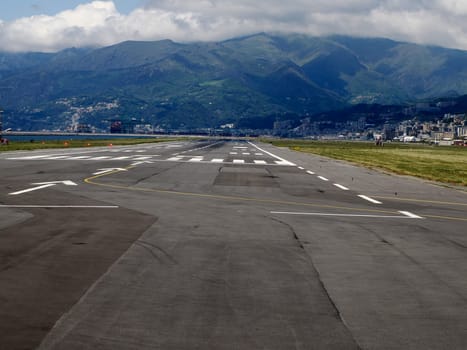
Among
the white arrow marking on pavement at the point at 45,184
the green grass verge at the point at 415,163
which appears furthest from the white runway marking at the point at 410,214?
the green grass verge at the point at 415,163

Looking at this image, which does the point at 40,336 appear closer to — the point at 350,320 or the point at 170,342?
the point at 170,342

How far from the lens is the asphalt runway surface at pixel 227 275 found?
21.3 feet

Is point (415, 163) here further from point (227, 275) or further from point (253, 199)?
point (227, 275)

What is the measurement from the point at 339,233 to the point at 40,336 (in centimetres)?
848

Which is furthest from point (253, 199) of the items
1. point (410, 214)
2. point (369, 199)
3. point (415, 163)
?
point (415, 163)

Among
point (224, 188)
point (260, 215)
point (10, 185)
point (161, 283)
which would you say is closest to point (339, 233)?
point (260, 215)

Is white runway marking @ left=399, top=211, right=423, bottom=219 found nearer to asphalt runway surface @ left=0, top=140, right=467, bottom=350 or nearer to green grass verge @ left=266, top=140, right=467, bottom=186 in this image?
asphalt runway surface @ left=0, top=140, right=467, bottom=350

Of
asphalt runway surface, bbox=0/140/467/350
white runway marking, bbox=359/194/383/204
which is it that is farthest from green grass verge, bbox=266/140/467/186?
asphalt runway surface, bbox=0/140/467/350

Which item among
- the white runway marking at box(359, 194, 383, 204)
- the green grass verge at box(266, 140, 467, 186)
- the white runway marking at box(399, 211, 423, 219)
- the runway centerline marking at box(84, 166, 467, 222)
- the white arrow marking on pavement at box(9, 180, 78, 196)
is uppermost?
the white arrow marking on pavement at box(9, 180, 78, 196)

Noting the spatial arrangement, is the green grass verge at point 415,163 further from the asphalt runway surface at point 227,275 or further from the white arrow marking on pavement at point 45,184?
the asphalt runway surface at point 227,275

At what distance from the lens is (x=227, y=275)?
9.14 metres

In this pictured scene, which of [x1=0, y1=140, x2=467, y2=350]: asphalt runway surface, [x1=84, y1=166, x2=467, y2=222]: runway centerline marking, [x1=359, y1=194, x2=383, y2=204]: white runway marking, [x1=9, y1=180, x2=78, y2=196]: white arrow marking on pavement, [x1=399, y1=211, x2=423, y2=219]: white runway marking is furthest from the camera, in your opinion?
[x1=359, y1=194, x2=383, y2=204]: white runway marking

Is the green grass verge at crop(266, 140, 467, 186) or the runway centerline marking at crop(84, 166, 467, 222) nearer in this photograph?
the runway centerline marking at crop(84, 166, 467, 222)

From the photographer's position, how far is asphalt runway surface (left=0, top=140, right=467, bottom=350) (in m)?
6.48
